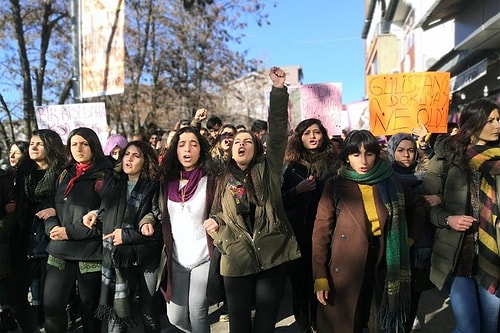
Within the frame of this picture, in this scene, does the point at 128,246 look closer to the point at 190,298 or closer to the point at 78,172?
the point at 190,298

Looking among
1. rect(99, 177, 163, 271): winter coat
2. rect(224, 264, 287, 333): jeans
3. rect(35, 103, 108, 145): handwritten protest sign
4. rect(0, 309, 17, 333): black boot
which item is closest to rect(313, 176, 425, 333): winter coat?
rect(224, 264, 287, 333): jeans

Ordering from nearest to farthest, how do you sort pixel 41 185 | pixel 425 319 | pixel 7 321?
pixel 41 185 < pixel 7 321 < pixel 425 319

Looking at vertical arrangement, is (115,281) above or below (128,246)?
below

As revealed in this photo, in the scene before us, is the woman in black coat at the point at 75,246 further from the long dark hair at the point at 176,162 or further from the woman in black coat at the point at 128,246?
the long dark hair at the point at 176,162

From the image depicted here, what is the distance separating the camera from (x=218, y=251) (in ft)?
10.9

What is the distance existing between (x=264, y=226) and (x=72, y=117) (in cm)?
472

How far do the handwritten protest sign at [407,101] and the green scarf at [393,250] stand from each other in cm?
→ 271

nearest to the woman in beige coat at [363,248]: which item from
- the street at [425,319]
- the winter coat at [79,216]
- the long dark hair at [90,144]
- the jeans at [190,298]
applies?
the jeans at [190,298]

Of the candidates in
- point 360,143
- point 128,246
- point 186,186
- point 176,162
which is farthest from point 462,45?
point 128,246

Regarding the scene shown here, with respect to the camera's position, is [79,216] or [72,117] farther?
[72,117]

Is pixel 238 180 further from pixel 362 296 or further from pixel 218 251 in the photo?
pixel 362 296

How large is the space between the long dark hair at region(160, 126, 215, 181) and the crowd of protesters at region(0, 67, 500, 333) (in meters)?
0.01

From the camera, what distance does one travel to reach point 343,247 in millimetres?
3025

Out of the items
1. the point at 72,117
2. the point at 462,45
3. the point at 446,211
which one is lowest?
the point at 446,211
